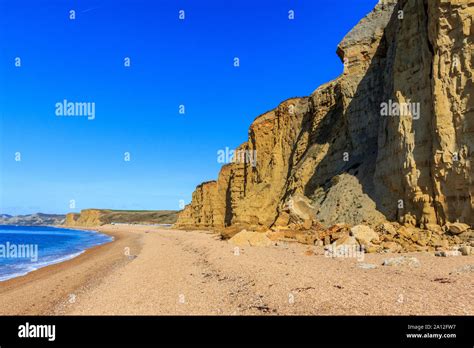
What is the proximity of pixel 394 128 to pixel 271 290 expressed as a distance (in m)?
15.5

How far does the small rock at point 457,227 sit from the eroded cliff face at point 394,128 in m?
0.33

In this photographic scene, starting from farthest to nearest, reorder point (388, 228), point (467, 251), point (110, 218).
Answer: point (110, 218) → point (388, 228) → point (467, 251)

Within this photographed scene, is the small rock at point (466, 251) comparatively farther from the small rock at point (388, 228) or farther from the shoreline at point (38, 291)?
the shoreline at point (38, 291)

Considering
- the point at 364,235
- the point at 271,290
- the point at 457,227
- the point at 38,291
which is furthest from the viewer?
the point at 364,235

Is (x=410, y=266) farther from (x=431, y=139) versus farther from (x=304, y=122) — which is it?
(x=304, y=122)

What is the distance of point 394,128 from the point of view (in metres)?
20.7

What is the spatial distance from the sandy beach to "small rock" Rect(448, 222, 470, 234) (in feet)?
9.27

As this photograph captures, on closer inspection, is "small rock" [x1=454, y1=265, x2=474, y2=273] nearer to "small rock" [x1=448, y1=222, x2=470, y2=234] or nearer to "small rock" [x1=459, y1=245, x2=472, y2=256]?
"small rock" [x1=459, y1=245, x2=472, y2=256]

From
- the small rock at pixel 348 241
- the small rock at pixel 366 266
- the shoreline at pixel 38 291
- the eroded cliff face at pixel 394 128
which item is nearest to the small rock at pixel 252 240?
the eroded cliff face at pixel 394 128

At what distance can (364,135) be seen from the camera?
90.0 ft

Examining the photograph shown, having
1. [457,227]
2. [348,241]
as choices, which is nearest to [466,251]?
[457,227]

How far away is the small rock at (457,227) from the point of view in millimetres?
15172

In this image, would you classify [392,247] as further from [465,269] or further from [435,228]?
[465,269]

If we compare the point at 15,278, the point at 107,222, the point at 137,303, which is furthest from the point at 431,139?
the point at 107,222
